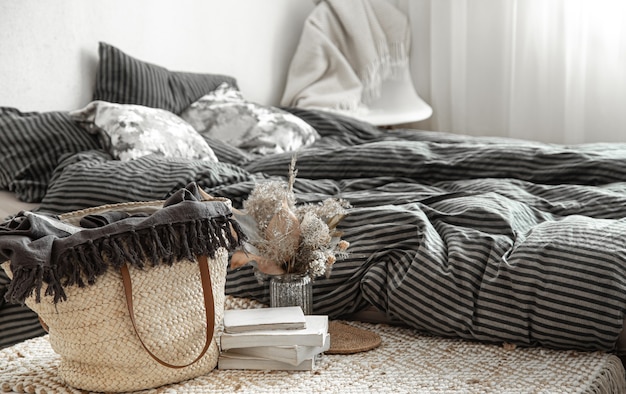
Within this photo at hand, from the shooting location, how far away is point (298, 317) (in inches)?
52.1

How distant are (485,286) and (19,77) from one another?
1.62m

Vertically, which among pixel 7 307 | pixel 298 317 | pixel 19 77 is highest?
pixel 19 77

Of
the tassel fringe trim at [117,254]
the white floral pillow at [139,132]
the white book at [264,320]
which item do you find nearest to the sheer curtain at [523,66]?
the white floral pillow at [139,132]

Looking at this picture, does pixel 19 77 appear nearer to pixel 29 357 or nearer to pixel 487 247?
pixel 29 357

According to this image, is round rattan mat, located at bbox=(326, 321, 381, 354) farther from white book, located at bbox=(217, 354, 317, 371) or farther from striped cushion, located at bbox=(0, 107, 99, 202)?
striped cushion, located at bbox=(0, 107, 99, 202)

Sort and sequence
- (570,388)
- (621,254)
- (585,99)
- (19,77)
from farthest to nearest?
(585,99), (19,77), (621,254), (570,388)

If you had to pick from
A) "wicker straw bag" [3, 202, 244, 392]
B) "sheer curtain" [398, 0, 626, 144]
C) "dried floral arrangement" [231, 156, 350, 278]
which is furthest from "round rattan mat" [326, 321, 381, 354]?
"sheer curtain" [398, 0, 626, 144]

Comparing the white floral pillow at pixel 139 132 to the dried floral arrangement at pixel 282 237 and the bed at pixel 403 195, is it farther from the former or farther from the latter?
the dried floral arrangement at pixel 282 237

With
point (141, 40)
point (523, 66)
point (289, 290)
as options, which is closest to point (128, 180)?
point (289, 290)

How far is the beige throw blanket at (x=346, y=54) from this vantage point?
11.4 feet

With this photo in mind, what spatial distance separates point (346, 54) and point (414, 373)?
2.52 meters

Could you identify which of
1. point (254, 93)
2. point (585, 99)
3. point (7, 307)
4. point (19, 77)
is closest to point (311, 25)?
point (254, 93)

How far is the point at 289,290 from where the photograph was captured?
1435 mm

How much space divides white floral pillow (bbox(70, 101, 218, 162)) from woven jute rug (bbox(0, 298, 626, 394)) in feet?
2.76
